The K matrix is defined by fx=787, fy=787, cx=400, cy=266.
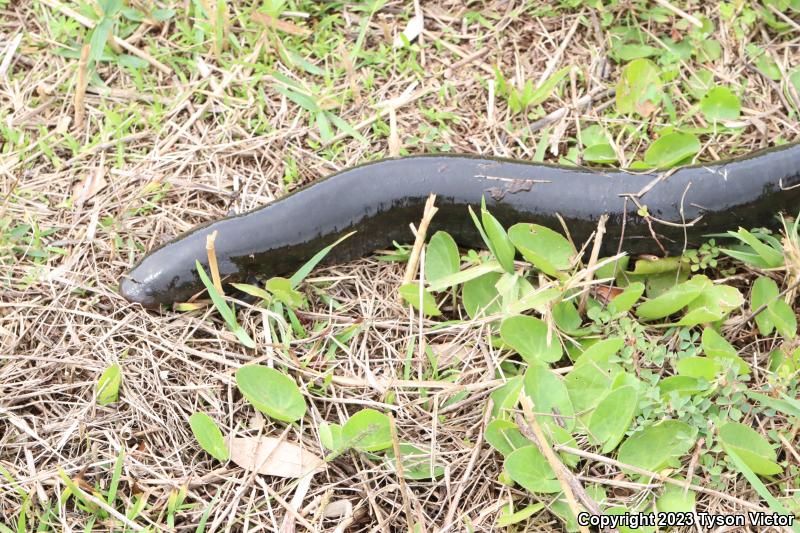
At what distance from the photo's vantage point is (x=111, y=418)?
3203 mm

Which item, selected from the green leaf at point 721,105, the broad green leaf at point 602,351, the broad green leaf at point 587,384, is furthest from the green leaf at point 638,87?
the broad green leaf at point 587,384

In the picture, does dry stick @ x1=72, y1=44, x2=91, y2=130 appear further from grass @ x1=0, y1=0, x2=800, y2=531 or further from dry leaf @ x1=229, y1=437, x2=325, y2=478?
dry leaf @ x1=229, y1=437, x2=325, y2=478

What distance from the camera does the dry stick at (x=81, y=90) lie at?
4160 millimetres

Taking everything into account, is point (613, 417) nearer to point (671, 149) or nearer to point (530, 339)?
point (530, 339)

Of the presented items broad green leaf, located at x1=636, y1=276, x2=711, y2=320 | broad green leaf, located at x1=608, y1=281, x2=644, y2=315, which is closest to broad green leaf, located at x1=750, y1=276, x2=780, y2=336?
broad green leaf, located at x1=636, y1=276, x2=711, y2=320

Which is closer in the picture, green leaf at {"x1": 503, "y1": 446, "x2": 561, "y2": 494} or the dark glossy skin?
green leaf at {"x1": 503, "y1": 446, "x2": 561, "y2": 494}

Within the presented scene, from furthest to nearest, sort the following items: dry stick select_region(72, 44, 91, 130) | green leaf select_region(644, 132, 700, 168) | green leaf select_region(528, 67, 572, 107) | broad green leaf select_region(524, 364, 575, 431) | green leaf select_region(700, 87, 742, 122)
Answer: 1. dry stick select_region(72, 44, 91, 130)
2. green leaf select_region(528, 67, 572, 107)
3. green leaf select_region(700, 87, 742, 122)
4. green leaf select_region(644, 132, 700, 168)
5. broad green leaf select_region(524, 364, 575, 431)

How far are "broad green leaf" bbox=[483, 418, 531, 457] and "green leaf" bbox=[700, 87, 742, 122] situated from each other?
2.02 m

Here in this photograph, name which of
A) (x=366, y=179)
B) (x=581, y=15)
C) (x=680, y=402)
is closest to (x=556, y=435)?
(x=680, y=402)

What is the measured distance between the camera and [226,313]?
3355 millimetres

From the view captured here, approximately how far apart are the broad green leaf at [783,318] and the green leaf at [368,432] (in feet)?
5.21

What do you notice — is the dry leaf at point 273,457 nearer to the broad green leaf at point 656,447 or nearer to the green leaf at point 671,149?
the broad green leaf at point 656,447

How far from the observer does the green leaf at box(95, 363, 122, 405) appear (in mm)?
3207

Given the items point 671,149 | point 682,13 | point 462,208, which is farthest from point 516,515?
point 682,13
